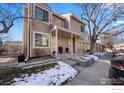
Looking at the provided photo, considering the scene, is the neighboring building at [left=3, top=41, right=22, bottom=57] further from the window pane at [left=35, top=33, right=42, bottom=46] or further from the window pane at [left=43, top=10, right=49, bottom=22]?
the window pane at [left=43, top=10, right=49, bottom=22]

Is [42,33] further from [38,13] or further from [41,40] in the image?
[38,13]

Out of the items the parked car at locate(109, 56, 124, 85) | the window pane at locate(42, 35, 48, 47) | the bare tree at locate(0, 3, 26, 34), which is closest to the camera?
the parked car at locate(109, 56, 124, 85)

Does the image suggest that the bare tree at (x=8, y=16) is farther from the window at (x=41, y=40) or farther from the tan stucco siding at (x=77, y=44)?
the tan stucco siding at (x=77, y=44)

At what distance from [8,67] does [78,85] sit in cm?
255

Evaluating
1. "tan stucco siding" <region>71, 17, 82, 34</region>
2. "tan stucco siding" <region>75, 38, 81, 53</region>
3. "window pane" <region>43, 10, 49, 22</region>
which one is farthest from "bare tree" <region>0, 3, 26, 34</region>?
"tan stucco siding" <region>75, 38, 81, 53</region>

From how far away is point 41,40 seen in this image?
7086 millimetres

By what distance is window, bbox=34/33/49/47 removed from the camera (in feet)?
22.2

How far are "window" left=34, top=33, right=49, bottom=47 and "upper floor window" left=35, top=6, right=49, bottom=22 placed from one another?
3.08ft

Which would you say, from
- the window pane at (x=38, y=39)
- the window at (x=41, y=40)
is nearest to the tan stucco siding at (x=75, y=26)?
the window at (x=41, y=40)

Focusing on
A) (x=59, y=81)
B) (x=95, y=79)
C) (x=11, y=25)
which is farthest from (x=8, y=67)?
(x=95, y=79)
